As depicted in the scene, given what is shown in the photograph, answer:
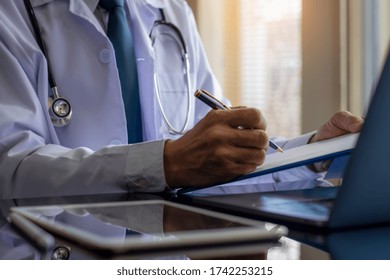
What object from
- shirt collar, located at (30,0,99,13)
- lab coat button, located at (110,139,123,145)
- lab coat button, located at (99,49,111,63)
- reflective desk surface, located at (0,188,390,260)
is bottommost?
lab coat button, located at (110,139,123,145)

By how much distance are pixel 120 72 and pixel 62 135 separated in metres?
0.20

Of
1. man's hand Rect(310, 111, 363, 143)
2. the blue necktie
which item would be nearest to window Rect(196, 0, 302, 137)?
the blue necktie

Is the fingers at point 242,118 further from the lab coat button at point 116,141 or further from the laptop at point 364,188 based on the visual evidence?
the lab coat button at point 116,141

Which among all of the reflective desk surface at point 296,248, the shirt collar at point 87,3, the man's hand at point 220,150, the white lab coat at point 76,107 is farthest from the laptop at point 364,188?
the shirt collar at point 87,3

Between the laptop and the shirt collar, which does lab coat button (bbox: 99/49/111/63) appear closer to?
the shirt collar

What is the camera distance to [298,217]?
479 millimetres

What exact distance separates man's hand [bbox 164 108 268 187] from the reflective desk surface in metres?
0.27

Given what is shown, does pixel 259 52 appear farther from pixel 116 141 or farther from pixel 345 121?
pixel 345 121

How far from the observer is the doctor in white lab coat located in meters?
0.77

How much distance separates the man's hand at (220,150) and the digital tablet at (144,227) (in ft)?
0.50

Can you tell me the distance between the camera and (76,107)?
42.9 inches

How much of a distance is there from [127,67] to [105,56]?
66 mm

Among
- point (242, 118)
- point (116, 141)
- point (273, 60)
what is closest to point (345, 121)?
point (242, 118)

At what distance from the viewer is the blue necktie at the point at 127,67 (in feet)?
3.83
